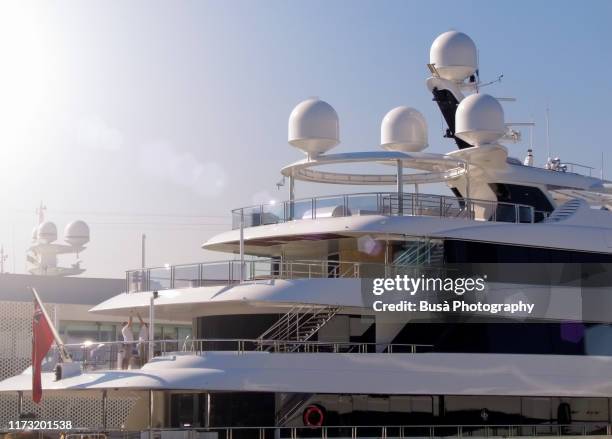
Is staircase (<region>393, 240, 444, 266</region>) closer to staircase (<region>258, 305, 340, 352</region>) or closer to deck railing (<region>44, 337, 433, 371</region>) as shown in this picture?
deck railing (<region>44, 337, 433, 371</region>)

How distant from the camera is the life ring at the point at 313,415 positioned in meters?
24.1

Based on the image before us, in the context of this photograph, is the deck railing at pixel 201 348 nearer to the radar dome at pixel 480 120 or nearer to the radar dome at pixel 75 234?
the radar dome at pixel 480 120

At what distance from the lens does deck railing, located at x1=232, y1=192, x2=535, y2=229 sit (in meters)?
26.7

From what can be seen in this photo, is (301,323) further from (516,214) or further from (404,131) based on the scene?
(404,131)

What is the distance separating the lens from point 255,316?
26.7 metres

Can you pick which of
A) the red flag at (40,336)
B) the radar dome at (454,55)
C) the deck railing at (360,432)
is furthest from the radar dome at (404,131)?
the red flag at (40,336)

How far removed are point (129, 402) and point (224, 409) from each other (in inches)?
451

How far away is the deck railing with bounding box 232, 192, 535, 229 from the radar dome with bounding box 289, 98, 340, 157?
1.79 meters

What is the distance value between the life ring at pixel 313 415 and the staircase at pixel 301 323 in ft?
5.80

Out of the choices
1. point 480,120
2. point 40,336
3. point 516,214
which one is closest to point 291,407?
point 40,336

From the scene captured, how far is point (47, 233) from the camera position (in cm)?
5338

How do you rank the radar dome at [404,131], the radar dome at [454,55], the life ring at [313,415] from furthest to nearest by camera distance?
the radar dome at [454,55]
the radar dome at [404,131]
the life ring at [313,415]

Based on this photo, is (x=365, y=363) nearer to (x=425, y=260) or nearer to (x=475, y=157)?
(x=425, y=260)

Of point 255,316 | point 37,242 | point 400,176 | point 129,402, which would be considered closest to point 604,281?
point 400,176
